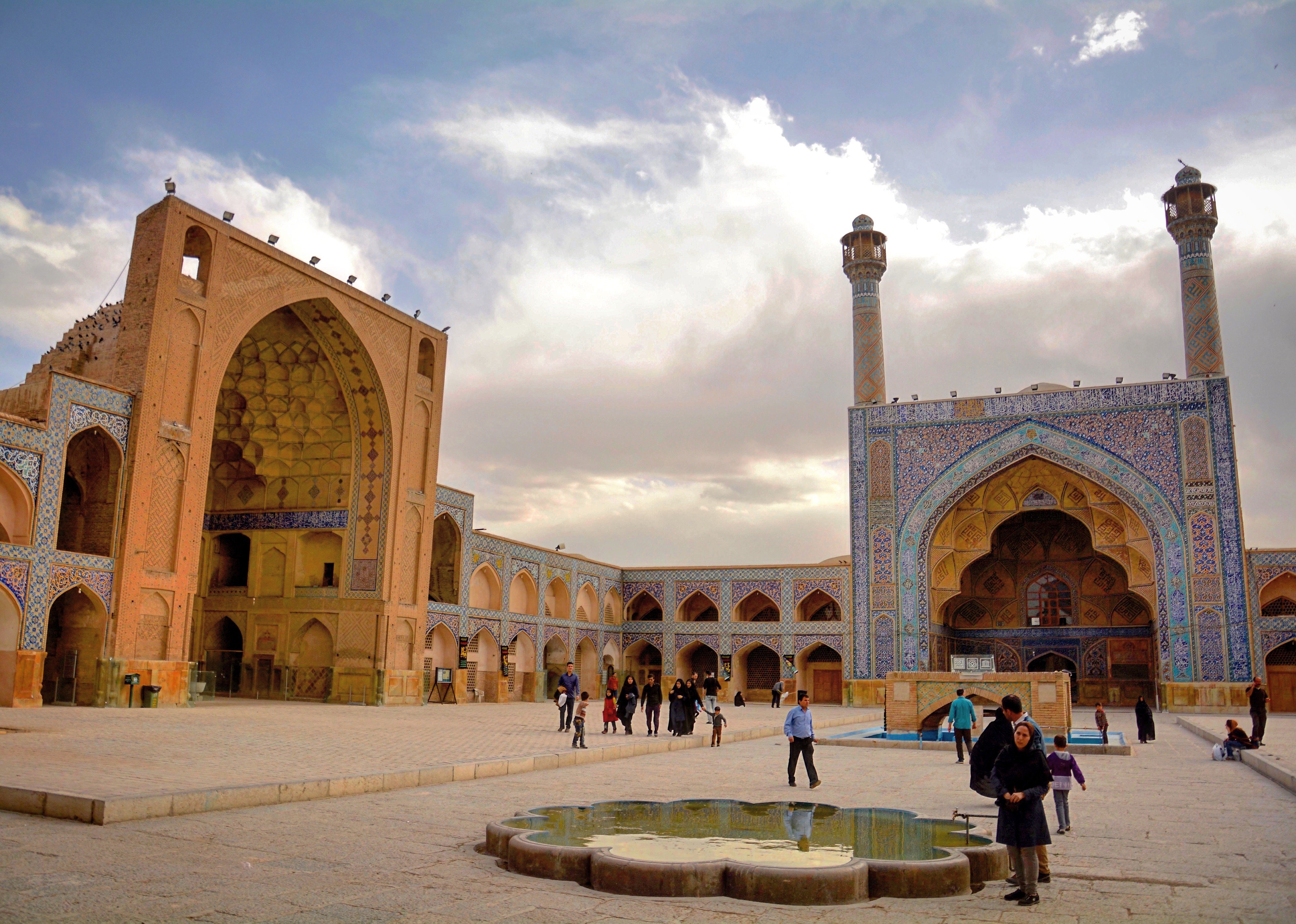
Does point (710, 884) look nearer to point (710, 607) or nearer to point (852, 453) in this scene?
point (852, 453)

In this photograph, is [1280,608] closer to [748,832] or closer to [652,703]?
[652,703]

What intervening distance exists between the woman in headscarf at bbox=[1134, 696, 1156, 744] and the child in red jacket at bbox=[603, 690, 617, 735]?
22.4 ft

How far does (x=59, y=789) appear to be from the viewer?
574 cm

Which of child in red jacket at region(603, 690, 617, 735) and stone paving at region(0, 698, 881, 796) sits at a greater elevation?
child in red jacket at region(603, 690, 617, 735)

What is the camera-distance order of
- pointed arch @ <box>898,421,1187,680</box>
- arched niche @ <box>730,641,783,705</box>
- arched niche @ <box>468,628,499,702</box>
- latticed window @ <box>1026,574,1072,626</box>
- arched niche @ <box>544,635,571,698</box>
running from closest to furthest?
1. pointed arch @ <box>898,421,1187,680</box>
2. arched niche @ <box>468,628,499,702</box>
3. arched niche @ <box>544,635,571,698</box>
4. latticed window @ <box>1026,574,1072,626</box>
5. arched niche @ <box>730,641,783,705</box>

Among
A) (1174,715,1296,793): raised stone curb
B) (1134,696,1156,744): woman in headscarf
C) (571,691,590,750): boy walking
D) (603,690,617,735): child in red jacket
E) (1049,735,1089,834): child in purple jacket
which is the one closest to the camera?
(1049,735,1089,834): child in purple jacket

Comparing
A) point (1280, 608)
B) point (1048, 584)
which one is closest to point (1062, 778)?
point (1280, 608)

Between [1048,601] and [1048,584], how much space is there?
18.7 inches

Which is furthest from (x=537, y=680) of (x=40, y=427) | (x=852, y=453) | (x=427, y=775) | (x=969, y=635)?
(x=427, y=775)

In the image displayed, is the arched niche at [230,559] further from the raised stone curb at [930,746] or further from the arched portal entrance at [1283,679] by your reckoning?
the arched portal entrance at [1283,679]

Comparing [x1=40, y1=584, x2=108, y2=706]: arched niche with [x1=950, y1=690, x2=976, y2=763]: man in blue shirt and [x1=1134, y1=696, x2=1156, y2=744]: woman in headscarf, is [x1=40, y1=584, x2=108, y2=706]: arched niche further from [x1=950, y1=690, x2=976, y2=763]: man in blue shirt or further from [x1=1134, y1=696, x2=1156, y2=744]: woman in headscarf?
[x1=1134, y1=696, x2=1156, y2=744]: woman in headscarf

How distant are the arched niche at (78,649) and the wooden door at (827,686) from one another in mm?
18853

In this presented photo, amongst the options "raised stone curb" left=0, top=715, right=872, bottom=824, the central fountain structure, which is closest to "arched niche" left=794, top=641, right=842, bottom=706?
"raised stone curb" left=0, top=715, right=872, bottom=824

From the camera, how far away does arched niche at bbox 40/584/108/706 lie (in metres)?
14.0
